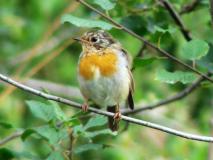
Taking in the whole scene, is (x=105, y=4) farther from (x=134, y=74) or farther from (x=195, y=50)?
(x=134, y=74)

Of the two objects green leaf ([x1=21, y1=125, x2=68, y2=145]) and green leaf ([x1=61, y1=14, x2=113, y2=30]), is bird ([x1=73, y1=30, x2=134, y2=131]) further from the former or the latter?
green leaf ([x1=61, y1=14, x2=113, y2=30])

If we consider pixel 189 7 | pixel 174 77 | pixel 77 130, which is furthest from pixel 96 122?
pixel 189 7

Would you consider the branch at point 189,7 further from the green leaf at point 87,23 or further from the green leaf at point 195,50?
the green leaf at point 87,23

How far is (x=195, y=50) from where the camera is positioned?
15.1 feet

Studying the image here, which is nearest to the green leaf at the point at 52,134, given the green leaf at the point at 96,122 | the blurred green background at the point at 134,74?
the green leaf at the point at 96,122

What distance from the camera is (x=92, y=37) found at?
18.2ft

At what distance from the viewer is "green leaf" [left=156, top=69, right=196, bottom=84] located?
14.7ft

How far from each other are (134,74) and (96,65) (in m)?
2.96

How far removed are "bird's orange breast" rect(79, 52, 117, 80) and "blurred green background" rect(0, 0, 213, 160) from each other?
20 cm

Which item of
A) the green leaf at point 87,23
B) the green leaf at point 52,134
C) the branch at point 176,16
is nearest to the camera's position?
the green leaf at point 87,23

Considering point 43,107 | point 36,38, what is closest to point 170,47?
point 43,107

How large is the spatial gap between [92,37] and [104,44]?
0.10 meters

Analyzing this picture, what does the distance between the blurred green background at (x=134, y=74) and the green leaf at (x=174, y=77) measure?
0.64 metres

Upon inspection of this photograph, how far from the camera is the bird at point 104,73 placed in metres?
5.27
